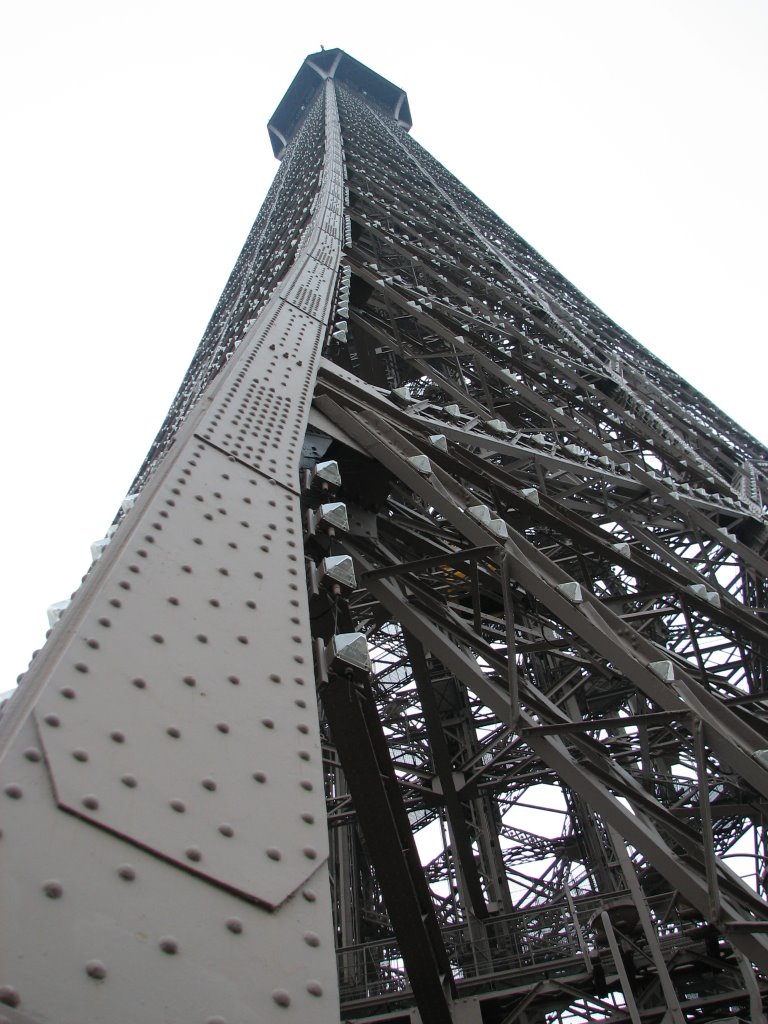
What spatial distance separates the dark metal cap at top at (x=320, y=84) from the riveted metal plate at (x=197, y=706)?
6260 centimetres

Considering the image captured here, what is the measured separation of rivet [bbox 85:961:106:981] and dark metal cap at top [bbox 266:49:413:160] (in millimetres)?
64121

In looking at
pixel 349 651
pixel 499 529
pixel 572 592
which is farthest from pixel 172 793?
pixel 499 529

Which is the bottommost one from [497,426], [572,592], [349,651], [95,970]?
[95,970]

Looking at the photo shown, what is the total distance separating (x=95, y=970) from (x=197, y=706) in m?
0.79

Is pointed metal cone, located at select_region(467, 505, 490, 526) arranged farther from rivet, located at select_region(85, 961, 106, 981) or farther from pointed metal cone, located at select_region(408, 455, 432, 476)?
rivet, located at select_region(85, 961, 106, 981)

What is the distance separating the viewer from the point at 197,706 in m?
2.21

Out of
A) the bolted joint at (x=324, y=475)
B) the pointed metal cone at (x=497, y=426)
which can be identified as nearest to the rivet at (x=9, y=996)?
the bolted joint at (x=324, y=475)

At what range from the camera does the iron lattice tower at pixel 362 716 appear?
5.46ft

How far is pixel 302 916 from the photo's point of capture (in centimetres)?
180

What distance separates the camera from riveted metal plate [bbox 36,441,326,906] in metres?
1.82

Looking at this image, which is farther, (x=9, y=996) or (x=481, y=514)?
(x=481, y=514)

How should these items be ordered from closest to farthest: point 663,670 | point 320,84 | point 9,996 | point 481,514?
point 9,996 < point 663,670 < point 481,514 < point 320,84

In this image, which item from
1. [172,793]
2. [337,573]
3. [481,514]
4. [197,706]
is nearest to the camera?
[172,793]

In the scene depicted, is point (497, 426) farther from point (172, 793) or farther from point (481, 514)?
point (172, 793)
